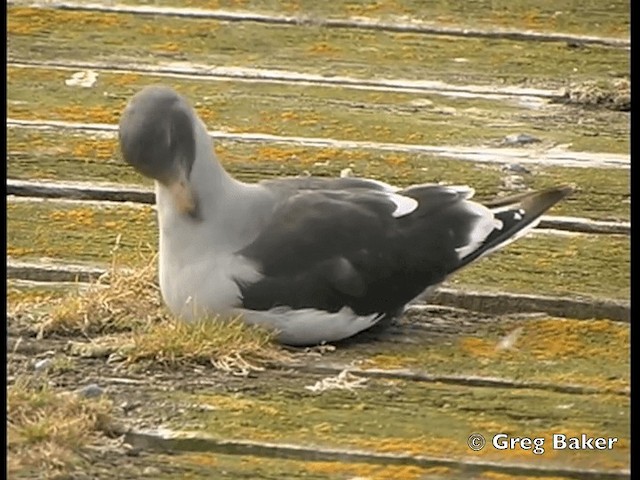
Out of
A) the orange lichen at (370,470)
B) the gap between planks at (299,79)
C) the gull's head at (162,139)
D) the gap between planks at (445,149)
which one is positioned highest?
the gull's head at (162,139)

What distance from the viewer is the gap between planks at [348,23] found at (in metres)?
5.11

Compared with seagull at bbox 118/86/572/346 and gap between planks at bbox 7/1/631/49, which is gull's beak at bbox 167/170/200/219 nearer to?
seagull at bbox 118/86/572/346

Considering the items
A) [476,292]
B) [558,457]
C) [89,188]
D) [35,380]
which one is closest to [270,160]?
[89,188]

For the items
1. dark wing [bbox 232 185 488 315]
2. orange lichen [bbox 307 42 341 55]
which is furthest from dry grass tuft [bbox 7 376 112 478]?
orange lichen [bbox 307 42 341 55]

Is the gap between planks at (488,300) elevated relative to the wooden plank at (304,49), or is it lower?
lower

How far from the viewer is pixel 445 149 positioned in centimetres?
438

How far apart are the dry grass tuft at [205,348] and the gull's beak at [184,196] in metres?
0.21

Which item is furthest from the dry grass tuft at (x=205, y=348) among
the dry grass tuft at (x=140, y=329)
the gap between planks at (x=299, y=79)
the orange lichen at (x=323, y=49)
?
the orange lichen at (x=323, y=49)

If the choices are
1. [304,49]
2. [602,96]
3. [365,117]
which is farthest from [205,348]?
[304,49]

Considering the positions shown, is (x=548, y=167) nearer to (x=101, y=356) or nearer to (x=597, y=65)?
(x=597, y=65)

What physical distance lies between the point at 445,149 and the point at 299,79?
0.58 m

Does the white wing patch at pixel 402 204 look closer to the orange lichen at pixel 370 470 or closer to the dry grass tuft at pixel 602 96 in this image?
the orange lichen at pixel 370 470

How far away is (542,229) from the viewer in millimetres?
3994

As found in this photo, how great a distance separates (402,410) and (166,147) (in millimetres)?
648
